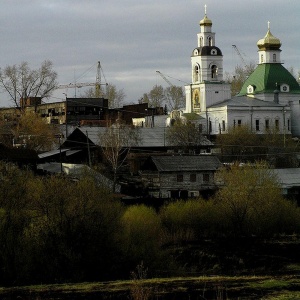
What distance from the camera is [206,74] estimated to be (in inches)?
3383

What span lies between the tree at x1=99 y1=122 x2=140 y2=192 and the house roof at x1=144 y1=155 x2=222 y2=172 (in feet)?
7.78

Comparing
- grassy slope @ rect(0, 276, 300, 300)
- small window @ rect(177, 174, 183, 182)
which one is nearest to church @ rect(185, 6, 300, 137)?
small window @ rect(177, 174, 183, 182)

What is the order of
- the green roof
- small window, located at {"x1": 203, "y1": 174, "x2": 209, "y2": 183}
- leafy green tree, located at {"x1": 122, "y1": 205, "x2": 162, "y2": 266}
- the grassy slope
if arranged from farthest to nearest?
the green roof < small window, located at {"x1": 203, "y1": 174, "x2": 209, "y2": 183} < leafy green tree, located at {"x1": 122, "y1": 205, "x2": 162, "y2": 266} < the grassy slope

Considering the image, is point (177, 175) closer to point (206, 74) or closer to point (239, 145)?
point (239, 145)

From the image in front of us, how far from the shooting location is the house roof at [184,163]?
170 ft

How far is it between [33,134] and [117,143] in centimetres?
1462

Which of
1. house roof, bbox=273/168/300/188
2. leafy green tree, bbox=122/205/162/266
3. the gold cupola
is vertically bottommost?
leafy green tree, bbox=122/205/162/266

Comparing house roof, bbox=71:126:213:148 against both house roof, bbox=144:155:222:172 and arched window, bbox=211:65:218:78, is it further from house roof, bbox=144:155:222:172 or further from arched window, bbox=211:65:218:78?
arched window, bbox=211:65:218:78

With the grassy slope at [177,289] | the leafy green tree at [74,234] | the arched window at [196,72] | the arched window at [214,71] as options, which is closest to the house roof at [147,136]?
the arched window at [214,71]

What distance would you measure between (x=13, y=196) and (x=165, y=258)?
18.4 feet

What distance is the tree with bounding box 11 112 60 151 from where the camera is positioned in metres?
65.1

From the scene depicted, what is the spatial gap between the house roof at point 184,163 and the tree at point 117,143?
7.78ft

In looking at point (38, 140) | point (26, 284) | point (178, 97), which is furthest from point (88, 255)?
point (178, 97)

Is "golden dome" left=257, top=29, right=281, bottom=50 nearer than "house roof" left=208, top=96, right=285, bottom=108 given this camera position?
No
